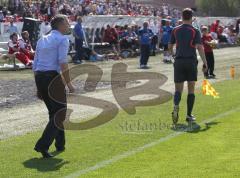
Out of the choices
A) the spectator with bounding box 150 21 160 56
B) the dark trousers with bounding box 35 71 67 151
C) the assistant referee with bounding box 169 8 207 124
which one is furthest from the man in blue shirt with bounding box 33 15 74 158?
the spectator with bounding box 150 21 160 56

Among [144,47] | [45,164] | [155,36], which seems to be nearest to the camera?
[45,164]

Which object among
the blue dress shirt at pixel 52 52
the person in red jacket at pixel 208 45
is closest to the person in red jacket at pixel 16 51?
the person in red jacket at pixel 208 45

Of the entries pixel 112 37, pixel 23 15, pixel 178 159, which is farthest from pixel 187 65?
pixel 23 15

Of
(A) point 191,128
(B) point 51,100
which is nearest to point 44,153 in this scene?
(B) point 51,100

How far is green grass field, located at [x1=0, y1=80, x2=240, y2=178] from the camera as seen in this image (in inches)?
300

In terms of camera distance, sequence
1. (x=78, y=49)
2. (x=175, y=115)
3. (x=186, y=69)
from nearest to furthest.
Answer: (x=175, y=115)
(x=186, y=69)
(x=78, y=49)

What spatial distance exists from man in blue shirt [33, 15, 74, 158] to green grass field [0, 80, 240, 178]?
1.21 ft

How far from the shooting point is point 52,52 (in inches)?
334

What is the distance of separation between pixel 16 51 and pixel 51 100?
16.8 m

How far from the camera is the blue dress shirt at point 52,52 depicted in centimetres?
841

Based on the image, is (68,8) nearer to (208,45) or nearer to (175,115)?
(208,45)

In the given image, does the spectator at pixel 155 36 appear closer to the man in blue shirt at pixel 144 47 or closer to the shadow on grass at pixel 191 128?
the man in blue shirt at pixel 144 47

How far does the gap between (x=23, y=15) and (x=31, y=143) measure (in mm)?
26057

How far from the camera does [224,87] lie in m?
18.0
